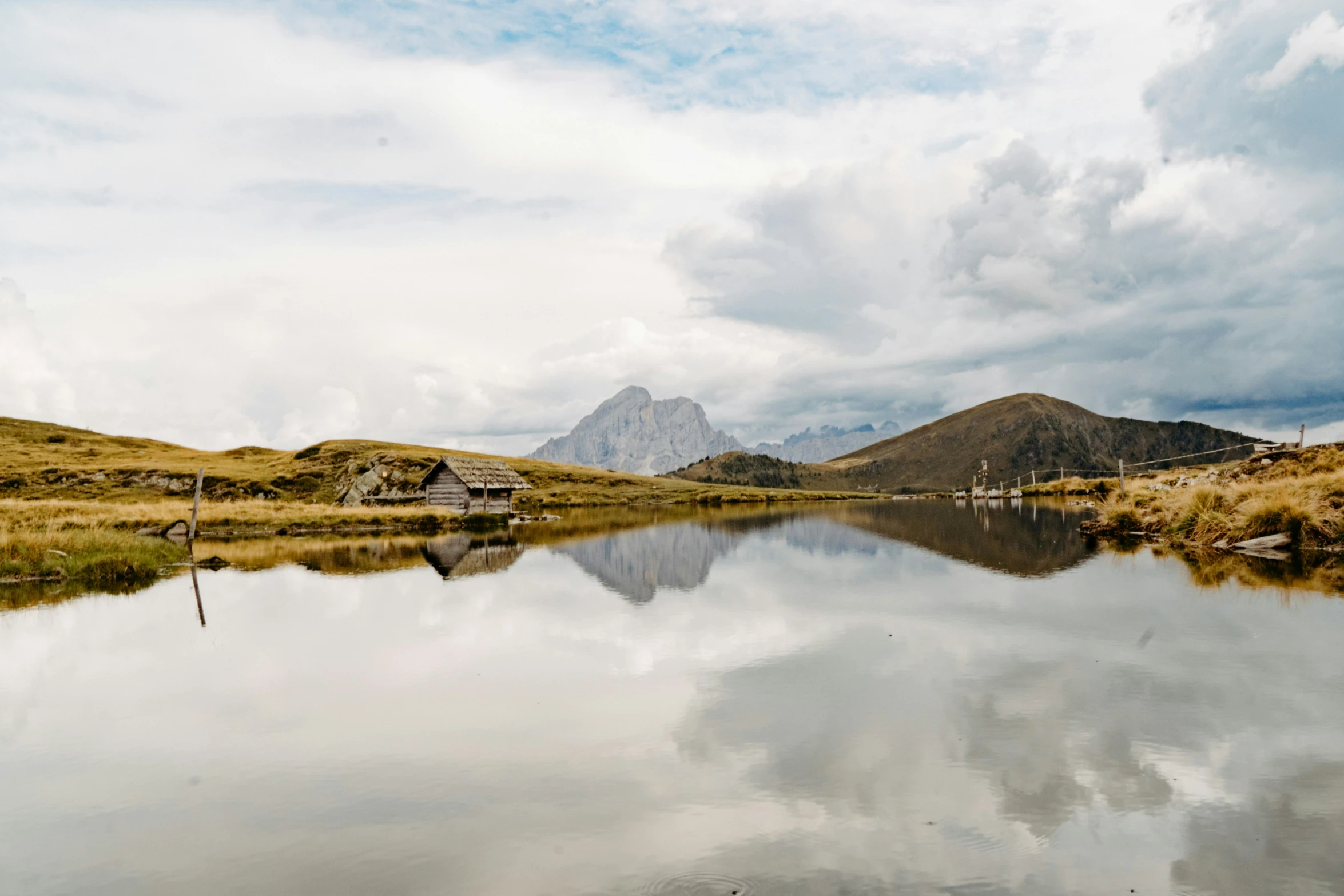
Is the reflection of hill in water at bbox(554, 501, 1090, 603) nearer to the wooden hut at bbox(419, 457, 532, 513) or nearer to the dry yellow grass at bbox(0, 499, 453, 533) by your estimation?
the wooden hut at bbox(419, 457, 532, 513)

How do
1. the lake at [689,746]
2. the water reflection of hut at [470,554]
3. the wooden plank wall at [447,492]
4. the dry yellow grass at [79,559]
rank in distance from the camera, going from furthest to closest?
the wooden plank wall at [447,492] < the water reflection of hut at [470,554] < the dry yellow grass at [79,559] < the lake at [689,746]

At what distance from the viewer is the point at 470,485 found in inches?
2803

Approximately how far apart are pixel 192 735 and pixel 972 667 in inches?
543

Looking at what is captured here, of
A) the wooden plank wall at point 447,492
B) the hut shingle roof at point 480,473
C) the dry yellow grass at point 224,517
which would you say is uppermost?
the hut shingle roof at point 480,473

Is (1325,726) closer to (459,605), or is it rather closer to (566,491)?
(459,605)

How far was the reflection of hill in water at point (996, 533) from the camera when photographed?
31969mm

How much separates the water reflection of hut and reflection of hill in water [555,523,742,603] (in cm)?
331

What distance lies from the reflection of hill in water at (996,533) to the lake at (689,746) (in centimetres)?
876

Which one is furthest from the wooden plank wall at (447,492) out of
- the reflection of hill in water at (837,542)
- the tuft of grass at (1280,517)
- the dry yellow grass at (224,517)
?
the tuft of grass at (1280,517)

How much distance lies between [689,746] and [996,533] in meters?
43.8

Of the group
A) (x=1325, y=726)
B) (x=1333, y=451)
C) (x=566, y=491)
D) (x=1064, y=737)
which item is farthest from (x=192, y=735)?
(x=566, y=491)

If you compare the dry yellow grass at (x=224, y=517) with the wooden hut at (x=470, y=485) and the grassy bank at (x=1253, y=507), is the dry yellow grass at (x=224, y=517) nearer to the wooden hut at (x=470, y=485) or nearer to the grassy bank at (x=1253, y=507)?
the wooden hut at (x=470, y=485)

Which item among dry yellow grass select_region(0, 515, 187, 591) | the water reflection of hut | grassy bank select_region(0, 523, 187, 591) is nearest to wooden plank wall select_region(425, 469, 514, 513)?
the water reflection of hut

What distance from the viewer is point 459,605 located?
77.1 feet
